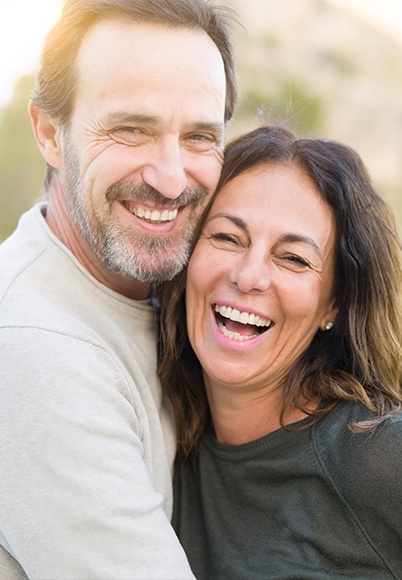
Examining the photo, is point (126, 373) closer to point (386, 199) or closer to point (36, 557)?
point (36, 557)

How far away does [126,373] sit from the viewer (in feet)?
7.59

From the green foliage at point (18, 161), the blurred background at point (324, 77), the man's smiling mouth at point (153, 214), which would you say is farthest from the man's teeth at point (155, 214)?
the blurred background at point (324, 77)

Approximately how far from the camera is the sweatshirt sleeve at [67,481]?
1865 mm

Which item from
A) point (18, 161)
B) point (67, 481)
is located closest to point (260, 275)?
point (67, 481)

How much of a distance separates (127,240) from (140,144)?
11.9 inches

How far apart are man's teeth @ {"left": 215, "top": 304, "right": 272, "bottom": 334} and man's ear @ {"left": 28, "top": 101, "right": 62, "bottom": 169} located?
748 millimetres

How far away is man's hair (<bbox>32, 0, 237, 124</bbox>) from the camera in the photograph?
7.99 feet

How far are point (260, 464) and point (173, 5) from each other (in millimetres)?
1470

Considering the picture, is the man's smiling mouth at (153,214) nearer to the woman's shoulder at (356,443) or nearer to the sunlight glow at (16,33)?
the woman's shoulder at (356,443)

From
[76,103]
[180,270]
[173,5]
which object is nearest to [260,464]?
[180,270]

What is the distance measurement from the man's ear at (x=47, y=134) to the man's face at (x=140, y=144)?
80mm

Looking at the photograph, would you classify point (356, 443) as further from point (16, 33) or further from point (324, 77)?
point (324, 77)

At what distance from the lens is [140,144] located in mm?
2449

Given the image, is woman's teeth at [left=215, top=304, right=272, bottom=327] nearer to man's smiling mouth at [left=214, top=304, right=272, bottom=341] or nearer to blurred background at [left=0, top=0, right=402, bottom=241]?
man's smiling mouth at [left=214, top=304, right=272, bottom=341]
